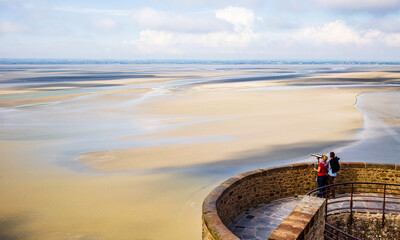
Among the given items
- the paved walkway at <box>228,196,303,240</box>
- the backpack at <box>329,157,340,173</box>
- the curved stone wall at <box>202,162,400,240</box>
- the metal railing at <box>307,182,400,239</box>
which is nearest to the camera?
the paved walkway at <box>228,196,303,240</box>

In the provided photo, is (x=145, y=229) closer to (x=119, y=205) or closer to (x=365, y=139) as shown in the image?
(x=119, y=205)

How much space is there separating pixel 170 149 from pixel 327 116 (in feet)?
47.2

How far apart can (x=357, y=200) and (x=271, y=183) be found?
2.34m

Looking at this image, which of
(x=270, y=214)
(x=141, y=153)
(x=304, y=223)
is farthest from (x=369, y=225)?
(x=141, y=153)

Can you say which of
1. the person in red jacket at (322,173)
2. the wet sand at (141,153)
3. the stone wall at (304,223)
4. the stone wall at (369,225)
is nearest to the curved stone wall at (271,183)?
the person in red jacket at (322,173)

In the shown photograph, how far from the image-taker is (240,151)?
61.6 ft

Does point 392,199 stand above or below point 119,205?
above

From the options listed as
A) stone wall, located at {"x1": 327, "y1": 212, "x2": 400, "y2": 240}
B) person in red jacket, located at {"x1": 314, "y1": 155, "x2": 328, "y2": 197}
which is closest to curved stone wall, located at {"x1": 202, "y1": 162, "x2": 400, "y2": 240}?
person in red jacket, located at {"x1": 314, "y1": 155, "x2": 328, "y2": 197}

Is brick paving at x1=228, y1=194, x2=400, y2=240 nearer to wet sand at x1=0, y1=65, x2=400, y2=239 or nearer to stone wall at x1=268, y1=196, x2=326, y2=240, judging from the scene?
stone wall at x1=268, y1=196, x2=326, y2=240

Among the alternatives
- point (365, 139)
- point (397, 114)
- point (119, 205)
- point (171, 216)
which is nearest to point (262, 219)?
point (171, 216)

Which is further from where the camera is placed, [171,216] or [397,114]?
[397,114]

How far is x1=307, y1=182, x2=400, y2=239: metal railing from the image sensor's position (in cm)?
912

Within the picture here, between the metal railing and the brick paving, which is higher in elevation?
the metal railing

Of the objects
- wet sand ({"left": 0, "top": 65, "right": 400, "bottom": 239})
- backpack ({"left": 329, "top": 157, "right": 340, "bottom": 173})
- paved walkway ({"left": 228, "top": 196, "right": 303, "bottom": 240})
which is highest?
backpack ({"left": 329, "top": 157, "right": 340, "bottom": 173})
